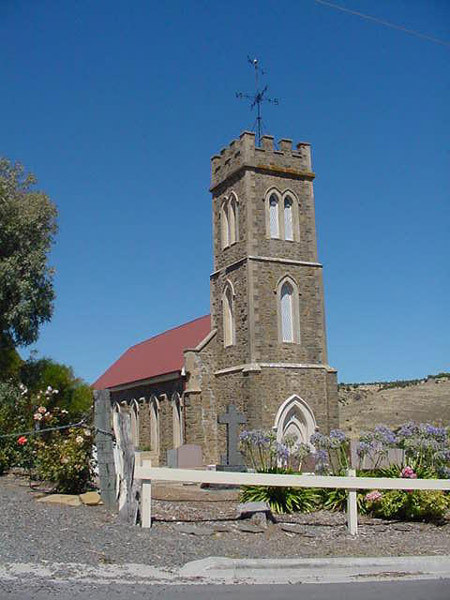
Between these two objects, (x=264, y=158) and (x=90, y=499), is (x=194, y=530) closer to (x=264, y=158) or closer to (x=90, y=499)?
(x=90, y=499)

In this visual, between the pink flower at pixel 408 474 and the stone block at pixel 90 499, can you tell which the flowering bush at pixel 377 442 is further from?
the stone block at pixel 90 499

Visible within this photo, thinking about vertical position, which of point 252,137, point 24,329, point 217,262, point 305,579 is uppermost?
point 252,137

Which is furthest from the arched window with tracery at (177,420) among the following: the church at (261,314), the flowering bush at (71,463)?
the flowering bush at (71,463)

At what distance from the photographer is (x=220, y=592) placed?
7.12 m

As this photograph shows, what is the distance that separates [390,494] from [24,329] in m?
16.2

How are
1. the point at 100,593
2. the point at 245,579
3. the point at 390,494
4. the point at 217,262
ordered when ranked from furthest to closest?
1. the point at 217,262
2. the point at 390,494
3. the point at 245,579
4. the point at 100,593

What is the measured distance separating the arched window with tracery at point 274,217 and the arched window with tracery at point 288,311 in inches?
82.5

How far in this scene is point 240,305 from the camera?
2903 cm

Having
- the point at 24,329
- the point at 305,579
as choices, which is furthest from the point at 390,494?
the point at 24,329

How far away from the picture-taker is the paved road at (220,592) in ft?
22.2

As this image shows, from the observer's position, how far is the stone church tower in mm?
27812

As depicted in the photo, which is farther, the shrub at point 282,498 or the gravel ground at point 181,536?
the shrub at point 282,498

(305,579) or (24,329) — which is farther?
(24,329)

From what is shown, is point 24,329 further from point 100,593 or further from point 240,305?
point 100,593
